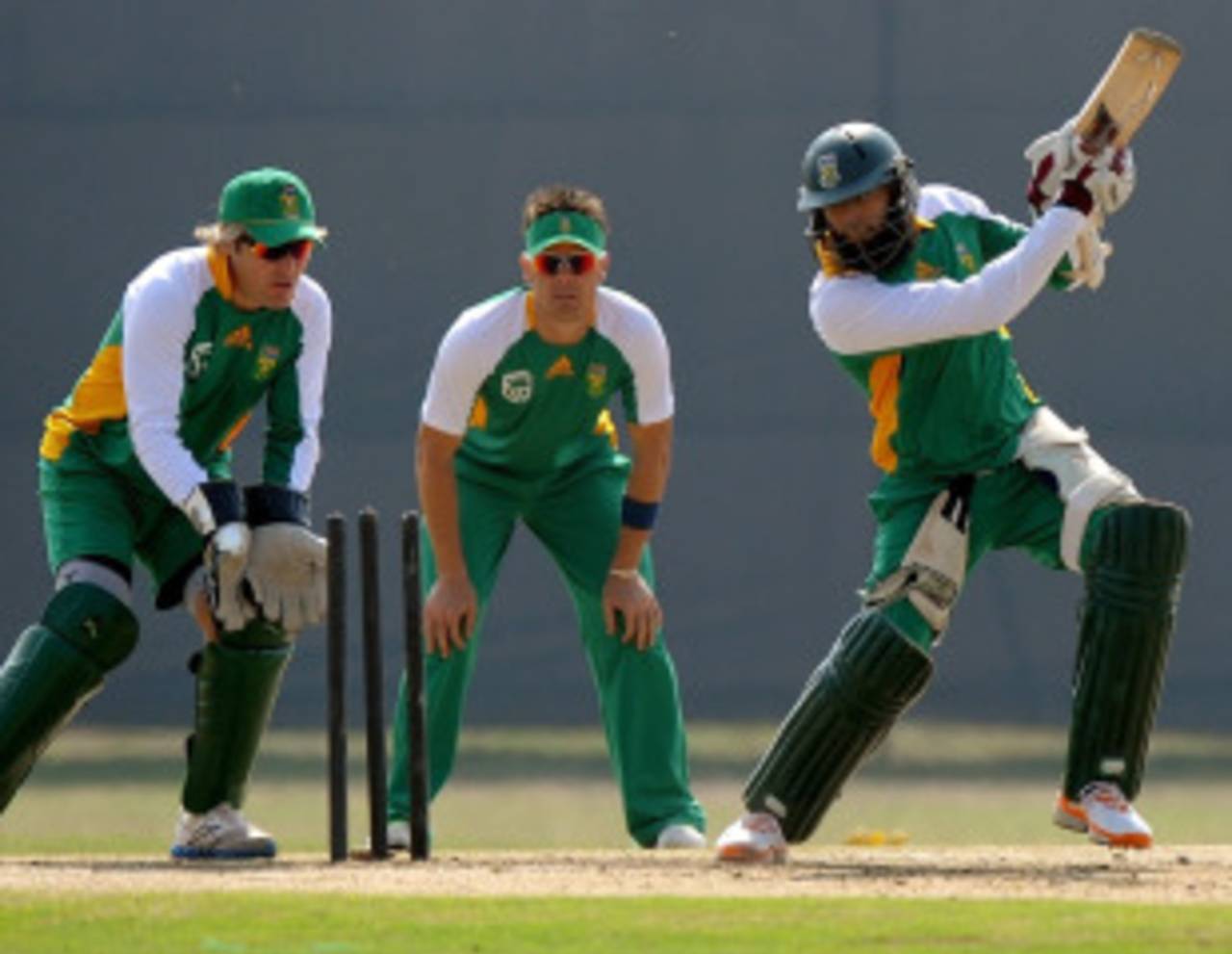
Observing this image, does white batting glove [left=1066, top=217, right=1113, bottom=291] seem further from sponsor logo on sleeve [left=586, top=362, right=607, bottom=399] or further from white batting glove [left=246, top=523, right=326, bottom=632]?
Result: white batting glove [left=246, top=523, right=326, bottom=632]

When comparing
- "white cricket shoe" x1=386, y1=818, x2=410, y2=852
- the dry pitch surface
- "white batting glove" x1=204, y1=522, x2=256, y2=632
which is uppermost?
"white batting glove" x1=204, y1=522, x2=256, y2=632

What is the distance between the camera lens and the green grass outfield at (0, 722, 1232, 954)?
20.5 feet

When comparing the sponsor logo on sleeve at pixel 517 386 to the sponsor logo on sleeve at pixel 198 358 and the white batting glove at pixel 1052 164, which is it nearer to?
the sponsor logo on sleeve at pixel 198 358

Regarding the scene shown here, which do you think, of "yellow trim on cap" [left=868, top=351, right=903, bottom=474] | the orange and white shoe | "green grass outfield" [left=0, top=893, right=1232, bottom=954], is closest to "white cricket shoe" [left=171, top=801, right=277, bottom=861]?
"green grass outfield" [left=0, top=893, right=1232, bottom=954]

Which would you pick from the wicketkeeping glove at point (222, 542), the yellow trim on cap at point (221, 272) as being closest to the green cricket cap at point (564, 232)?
the yellow trim on cap at point (221, 272)

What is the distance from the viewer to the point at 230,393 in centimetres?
816

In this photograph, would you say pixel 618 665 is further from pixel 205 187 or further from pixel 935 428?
pixel 205 187

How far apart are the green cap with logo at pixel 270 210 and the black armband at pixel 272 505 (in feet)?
1.63

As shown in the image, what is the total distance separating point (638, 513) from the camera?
8.57m

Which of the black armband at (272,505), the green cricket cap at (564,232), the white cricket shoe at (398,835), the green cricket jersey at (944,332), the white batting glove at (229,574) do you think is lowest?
the white cricket shoe at (398,835)

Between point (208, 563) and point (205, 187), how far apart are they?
4990mm

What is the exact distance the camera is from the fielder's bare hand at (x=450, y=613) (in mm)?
8570

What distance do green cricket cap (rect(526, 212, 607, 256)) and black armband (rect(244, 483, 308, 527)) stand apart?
72 cm

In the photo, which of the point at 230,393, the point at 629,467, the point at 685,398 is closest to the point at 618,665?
the point at 629,467
